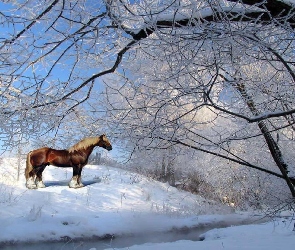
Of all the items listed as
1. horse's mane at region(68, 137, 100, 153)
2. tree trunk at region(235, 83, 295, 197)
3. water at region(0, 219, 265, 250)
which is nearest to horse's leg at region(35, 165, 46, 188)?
horse's mane at region(68, 137, 100, 153)

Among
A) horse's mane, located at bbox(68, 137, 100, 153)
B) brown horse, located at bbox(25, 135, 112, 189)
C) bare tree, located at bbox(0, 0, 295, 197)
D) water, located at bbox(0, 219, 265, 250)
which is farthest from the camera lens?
brown horse, located at bbox(25, 135, 112, 189)

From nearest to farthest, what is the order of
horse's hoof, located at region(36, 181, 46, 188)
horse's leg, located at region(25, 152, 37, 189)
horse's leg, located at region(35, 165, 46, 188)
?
horse's leg, located at region(25, 152, 37, 189) < horse's leg, located at region(35, 165, 46, 188) < horse's hoof, located at region(36, 181, 46, 188)

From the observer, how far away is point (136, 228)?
9.80m

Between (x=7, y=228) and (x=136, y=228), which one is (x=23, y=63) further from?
(x=136, y=228)

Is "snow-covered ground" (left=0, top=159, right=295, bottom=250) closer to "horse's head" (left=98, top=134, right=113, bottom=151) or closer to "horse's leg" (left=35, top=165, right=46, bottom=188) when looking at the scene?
"horse's leg" (left=35, top=165, right=46, bottom=188)

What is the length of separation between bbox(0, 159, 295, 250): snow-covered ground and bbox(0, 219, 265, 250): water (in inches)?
2.7

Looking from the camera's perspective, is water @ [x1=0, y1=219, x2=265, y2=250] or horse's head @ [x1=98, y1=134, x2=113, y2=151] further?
water @ [x1=0, y1=219, x2=265, y2=250]

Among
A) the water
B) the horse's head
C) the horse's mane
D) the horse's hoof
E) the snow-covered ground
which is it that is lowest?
the water

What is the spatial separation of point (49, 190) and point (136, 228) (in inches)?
140

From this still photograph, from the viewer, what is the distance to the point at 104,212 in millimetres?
10797

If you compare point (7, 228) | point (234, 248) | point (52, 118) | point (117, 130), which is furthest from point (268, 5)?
point (7, 228)

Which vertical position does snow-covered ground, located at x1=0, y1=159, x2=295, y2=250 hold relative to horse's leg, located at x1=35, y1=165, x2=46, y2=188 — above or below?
below

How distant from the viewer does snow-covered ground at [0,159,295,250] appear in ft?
26.8

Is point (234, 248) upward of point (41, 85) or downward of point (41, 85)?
downward
